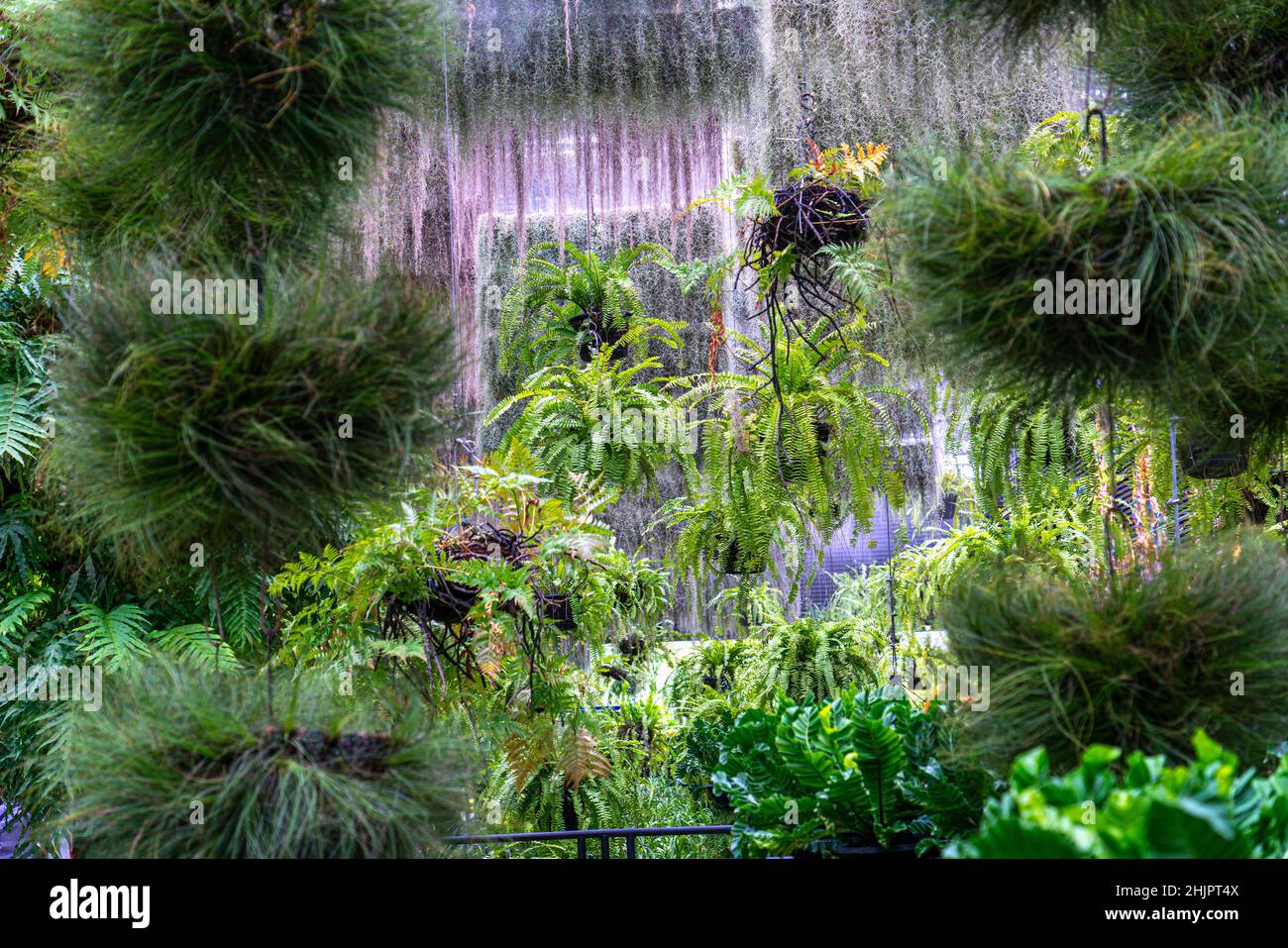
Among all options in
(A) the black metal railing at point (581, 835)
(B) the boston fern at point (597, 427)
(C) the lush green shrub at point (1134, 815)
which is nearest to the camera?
(C) the lush green shrub at point (1134, 815)

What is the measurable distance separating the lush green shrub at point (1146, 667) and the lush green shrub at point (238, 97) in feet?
4.00

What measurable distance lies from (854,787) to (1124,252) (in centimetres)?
94

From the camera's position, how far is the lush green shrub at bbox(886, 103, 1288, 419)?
4.76 ft

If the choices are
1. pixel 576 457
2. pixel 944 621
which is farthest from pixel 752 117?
pixel 944 621

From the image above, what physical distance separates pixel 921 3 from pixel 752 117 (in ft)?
13.3

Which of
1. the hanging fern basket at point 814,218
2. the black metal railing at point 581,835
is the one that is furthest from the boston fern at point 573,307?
the black metal railing at point 581,835

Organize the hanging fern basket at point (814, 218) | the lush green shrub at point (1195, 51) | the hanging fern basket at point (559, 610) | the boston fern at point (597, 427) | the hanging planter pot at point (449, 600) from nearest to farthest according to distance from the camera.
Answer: the lush green shrub at point (1195, 51) → the hanging planter pot at point (449, 600) → the hanging fern basket at point (559, 610) → the hanging fern basket at point (814, 218) → the boston fern at point (597, 427)

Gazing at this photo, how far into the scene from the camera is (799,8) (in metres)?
4.92

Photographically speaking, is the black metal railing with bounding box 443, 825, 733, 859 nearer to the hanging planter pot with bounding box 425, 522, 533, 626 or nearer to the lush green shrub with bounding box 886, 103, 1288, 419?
the hanging planter pot with bounding box 425, 522, 533, 626

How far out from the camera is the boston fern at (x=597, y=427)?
3332mm

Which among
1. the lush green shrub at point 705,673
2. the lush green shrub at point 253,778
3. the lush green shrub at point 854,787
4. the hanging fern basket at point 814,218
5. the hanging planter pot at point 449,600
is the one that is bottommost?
the lush green shrub at point 705,673

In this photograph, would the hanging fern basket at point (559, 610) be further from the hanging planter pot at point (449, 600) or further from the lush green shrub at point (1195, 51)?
the lush green shrub at point (1195, 51)

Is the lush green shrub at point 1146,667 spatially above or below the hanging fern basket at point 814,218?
below

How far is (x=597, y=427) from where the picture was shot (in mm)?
3311
